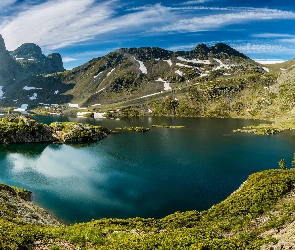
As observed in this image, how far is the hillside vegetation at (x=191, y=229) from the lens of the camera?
27156mm

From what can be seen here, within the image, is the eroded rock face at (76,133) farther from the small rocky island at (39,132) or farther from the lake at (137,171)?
the lake at (137,171)

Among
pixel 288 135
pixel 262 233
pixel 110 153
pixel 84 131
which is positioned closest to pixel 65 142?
pixel 84 131

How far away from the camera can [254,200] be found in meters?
47.4

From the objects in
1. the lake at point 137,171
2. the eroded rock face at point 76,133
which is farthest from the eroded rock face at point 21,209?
the eroded rock face at point 76,133

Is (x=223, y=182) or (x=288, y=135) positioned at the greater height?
(x=223, y=182)

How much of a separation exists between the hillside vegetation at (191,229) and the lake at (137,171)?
1681cm

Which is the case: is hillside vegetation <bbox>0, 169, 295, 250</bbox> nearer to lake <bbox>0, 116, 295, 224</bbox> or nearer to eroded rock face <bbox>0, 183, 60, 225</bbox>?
eroded rock face <bbox>0, 183, 60, 225</bbox>

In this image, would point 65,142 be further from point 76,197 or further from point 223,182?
point 223,182

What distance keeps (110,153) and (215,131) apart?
277 feet

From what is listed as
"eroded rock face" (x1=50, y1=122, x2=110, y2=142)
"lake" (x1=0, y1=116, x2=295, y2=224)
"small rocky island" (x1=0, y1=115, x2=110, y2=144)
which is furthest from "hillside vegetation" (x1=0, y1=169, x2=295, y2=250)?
"small rocky island" (x1=0, y1=115, x2=110, y2=144)

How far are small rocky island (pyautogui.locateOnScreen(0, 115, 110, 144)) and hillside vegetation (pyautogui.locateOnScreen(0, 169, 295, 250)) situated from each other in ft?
359

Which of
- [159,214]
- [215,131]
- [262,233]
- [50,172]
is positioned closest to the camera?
[262,233]

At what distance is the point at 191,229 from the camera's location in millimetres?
34969

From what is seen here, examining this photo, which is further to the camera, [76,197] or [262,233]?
[76,197]
